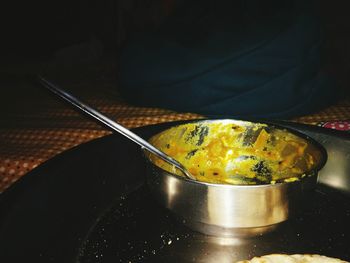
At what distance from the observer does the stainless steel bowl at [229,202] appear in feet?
2.32

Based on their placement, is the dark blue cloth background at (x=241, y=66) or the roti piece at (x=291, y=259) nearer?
the roti piece at (x=291, y=259)

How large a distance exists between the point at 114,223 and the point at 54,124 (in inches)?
34.0

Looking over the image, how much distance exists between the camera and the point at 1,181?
125cm

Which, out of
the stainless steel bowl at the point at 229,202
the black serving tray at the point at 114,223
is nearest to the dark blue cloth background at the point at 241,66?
the black serving tray at the point at 114,223

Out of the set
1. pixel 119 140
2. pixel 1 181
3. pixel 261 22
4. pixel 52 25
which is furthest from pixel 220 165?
pixel 52 25

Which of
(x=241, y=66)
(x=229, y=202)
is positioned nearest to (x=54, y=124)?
(x=241, y=66)

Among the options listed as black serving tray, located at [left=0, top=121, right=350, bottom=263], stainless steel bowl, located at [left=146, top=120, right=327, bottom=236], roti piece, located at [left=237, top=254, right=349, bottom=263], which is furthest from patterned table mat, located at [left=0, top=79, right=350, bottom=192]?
roti piece, located at [left=237, top=254, right=349, bottom=263]

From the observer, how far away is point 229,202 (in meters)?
0.71

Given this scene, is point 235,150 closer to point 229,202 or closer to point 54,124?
point 229,202

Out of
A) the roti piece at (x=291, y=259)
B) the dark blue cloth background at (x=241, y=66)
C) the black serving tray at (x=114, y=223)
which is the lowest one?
the roti piece at (x=291, y=259)

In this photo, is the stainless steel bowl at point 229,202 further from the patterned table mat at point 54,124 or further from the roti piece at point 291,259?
the patterned table mat at point 54,124

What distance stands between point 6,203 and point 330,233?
66 centimetres

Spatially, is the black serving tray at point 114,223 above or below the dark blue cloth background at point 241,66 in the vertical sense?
below

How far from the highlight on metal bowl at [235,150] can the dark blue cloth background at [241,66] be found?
21.5 inches
